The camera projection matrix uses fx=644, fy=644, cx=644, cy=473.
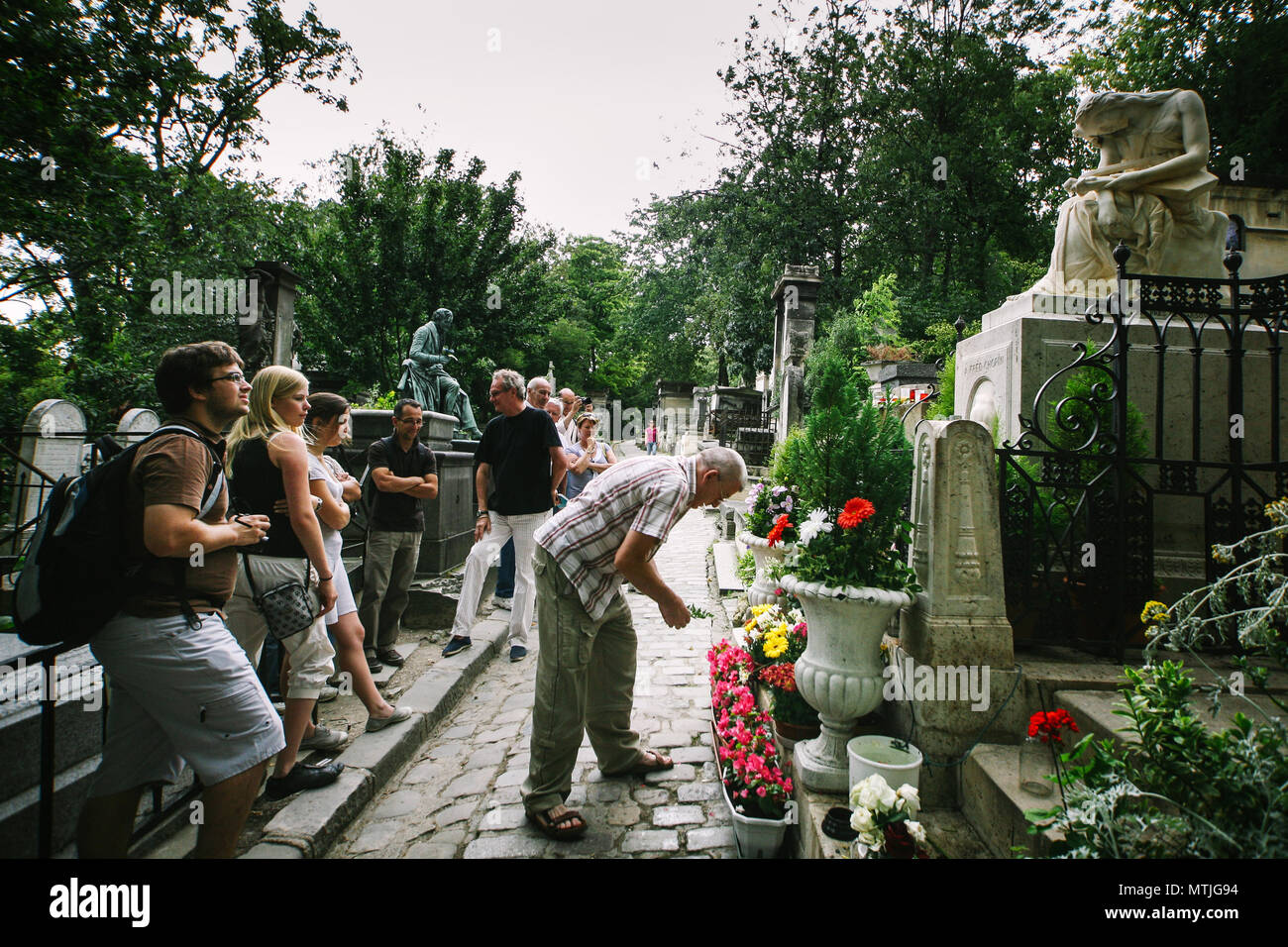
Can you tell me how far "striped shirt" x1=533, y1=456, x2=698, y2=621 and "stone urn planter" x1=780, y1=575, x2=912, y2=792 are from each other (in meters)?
0.78

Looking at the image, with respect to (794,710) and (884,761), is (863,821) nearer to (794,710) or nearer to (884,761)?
(884,761)

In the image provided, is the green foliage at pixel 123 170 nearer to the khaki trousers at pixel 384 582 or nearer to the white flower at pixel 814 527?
the khaki trousers at pixel 384 582

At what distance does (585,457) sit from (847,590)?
539 centimetres

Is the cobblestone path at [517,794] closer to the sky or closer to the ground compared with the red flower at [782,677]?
closer to the ground

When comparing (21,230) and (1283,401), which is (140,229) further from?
(1283,401)

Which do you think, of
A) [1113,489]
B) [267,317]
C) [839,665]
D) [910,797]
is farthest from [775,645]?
[267,317]

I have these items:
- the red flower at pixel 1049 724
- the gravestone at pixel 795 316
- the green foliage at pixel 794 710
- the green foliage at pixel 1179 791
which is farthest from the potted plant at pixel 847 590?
the gravestone at pixel 795 316

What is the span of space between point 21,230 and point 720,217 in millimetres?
18243

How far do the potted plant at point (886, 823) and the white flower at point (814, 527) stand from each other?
1.05m

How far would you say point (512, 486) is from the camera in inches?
206

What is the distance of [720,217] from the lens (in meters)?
21.8

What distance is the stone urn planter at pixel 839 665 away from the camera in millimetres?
2779

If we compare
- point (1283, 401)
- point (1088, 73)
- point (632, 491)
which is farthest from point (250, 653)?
point (1088, 73)

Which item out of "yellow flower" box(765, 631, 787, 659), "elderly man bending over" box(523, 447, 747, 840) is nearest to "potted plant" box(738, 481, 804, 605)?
"yellow flower" box(765, 631, 787, 659)
